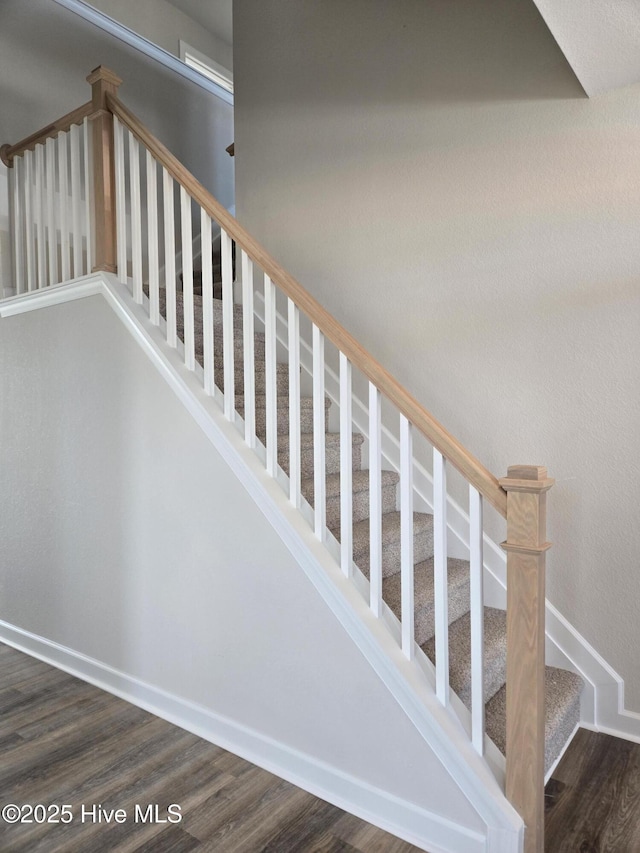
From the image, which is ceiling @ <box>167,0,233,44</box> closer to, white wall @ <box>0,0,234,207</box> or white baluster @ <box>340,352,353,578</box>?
white wall @ <box>0,0,234,207</box>

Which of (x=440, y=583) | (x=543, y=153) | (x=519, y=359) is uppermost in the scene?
(x=543, y=153)

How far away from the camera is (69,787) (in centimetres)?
202

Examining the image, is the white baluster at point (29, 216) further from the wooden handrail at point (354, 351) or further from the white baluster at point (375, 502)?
the white baluster at point (375, 502)

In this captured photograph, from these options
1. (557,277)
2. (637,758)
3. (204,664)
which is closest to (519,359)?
(557,277)

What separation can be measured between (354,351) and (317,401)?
229 millimetres

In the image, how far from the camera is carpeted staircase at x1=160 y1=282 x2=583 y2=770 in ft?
6.74

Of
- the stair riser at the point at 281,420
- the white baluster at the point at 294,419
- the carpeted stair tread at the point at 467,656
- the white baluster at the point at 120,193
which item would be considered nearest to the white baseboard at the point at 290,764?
the carpeted stair tread at the point at 467,656

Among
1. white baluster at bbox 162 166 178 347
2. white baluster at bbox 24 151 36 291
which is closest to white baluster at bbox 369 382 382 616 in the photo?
white baluster at bbox 162 166 178 347

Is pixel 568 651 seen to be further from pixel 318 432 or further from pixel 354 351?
pixel 354 351

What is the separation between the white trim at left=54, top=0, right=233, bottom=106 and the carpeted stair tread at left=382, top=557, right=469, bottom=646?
4.21 m

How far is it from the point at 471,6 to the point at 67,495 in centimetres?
289

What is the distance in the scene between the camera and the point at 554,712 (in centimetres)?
209

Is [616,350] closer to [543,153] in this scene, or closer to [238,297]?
[543,153]

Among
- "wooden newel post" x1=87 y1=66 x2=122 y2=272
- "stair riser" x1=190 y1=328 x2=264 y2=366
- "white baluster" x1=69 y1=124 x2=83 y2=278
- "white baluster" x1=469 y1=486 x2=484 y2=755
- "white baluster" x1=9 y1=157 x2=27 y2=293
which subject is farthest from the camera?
"white baluster" x1=9 y1=157 x2=27 y2=293
